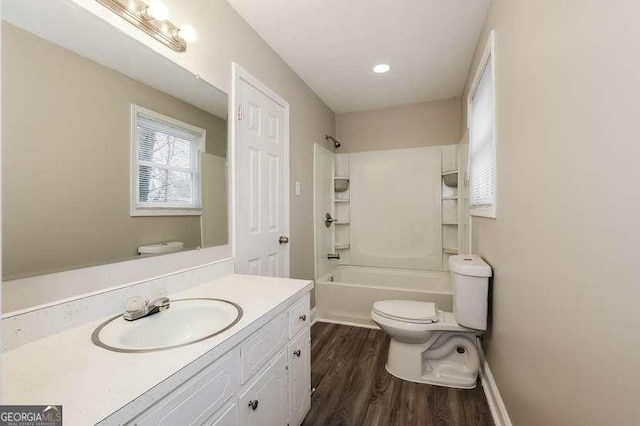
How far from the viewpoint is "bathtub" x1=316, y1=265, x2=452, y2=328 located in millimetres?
2645

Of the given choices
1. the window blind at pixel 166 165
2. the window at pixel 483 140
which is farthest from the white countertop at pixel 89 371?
the window at pixel 483 140

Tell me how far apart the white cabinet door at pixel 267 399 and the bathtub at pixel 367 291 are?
1622 mm

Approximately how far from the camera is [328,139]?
136 inches

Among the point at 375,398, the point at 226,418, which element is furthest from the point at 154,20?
the point at 375,398

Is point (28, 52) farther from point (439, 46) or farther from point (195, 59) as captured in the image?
point (439, 46)

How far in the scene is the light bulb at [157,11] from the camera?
46.1 inches

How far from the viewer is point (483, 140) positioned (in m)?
1.97

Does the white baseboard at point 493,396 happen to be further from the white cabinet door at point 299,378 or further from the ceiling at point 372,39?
the ceiling at point 372,39

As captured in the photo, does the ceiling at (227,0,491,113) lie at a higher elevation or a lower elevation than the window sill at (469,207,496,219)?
higher

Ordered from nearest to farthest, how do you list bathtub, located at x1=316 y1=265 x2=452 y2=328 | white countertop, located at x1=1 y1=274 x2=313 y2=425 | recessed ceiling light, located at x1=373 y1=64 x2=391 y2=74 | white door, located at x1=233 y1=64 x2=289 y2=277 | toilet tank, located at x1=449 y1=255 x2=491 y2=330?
white countertop, located at x1=1 y1=274 x2=313 y2=425 < toilet tank, located at x1=449 y1=255 x2=491 y2=330 < white door, located at x1=233 y1=64 x2=289 y2=277 < recessed ceiling light, located at x1=373 y1=64 x2=391 y2=74 < bathtub, located at x1=316 y1=265 x2=452 y2=328

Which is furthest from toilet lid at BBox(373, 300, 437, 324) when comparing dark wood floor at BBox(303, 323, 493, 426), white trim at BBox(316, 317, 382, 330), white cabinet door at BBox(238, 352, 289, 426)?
white cabinet door at BBox(238, 352, 289, 426)

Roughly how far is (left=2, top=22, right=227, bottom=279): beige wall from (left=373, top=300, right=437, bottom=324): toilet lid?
5.21 feet

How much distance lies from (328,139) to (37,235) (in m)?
2.90

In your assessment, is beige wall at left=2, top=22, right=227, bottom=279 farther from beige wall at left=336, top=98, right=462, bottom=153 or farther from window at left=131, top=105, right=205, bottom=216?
beige wall at left=336, top=98, right=462, bottom=153
